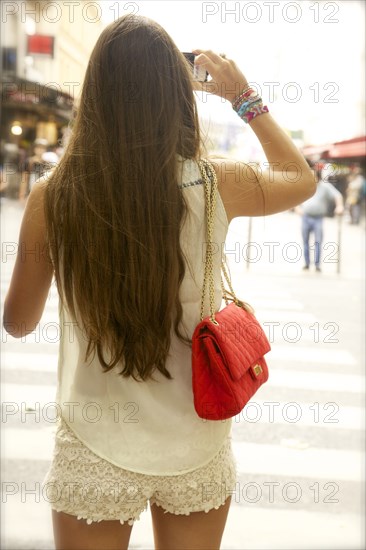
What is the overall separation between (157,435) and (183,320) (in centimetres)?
23

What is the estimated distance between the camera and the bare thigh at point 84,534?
1.25 meters

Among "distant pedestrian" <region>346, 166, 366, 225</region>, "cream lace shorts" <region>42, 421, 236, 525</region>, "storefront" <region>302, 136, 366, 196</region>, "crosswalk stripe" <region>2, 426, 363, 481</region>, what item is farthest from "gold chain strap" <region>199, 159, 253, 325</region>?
"distant pedestrian" <region>346, 166, 366, 225</region>

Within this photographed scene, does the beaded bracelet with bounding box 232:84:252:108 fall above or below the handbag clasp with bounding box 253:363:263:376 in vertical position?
above

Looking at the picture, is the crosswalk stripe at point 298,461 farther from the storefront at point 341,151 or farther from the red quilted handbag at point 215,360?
the storefront at point 341,151

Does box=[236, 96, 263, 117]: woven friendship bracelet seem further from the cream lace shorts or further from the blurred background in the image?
the cream lace shorts

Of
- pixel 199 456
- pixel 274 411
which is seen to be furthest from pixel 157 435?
pixel 274 411

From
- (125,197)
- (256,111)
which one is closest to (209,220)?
(125,197)

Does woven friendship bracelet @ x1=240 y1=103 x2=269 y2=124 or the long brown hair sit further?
→ woven friendship bracelet @ x1=240 y1=103 x2=269 y2=124

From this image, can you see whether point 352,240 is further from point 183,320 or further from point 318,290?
point 183,320

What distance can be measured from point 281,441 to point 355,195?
14.6 metres

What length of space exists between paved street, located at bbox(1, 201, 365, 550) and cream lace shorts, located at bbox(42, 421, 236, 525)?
3.08 feet

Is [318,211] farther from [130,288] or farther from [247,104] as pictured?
[130,288]

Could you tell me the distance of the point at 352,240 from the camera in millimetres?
15102

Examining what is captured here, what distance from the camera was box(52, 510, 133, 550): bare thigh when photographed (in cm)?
125
